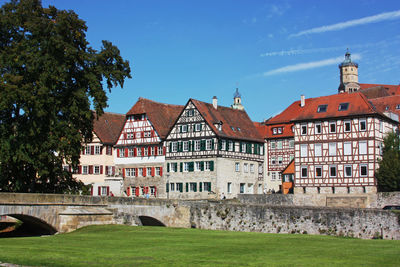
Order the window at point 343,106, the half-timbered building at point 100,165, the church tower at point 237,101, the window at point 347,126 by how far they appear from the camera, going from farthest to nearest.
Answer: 1. the church tower at point 237,101
2. the half-timbered building at point 100,165
3. the window at point 343,106
4. the window at point 347,126

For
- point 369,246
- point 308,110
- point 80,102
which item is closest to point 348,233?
point 369,246

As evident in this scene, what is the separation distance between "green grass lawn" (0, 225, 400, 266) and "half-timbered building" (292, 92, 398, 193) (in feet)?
92.0

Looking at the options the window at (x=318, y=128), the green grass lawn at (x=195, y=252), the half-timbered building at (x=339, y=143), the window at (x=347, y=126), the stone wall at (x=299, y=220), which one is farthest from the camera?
the window at (x=318, y=128)

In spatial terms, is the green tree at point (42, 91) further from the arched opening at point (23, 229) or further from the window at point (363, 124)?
the window at point (363, 124)

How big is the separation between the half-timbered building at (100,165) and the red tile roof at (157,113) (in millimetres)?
4603

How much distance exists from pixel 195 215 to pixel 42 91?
622 inches

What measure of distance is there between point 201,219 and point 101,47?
50.3 feet

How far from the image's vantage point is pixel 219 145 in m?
58.5

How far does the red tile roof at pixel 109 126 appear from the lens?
66312mm

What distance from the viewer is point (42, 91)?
3403 centimetres

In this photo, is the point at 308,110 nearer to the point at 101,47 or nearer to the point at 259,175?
the point at 259,175

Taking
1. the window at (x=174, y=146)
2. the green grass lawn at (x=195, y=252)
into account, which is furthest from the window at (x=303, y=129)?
the green grass lawn at (x=195, y=252)

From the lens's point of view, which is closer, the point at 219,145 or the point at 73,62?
the point at 73,62

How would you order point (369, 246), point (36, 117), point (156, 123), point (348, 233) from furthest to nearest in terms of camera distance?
point (156, 123) < point (36, 117) < point (348, 233) < point (369, 246)
